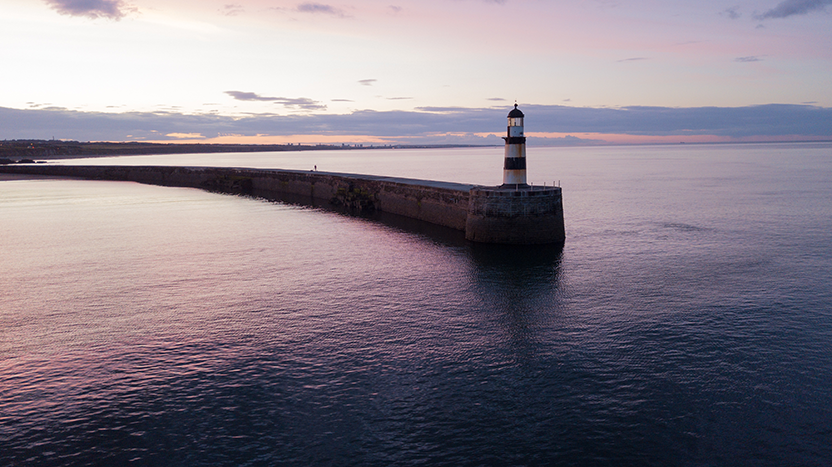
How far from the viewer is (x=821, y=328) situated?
54.9 ft

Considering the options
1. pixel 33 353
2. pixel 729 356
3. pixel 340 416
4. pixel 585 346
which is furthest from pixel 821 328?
pixel 33 353

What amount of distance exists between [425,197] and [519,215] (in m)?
11.5

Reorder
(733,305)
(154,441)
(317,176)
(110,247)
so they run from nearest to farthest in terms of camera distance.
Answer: (154,441)
(733,305)
(110,247)
(317,176)

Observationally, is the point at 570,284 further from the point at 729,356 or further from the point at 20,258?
the point at 20,258

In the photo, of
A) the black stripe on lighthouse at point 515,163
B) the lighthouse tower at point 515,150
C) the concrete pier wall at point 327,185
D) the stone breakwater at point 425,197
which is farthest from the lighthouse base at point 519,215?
the concrete pier wall at point 327,185

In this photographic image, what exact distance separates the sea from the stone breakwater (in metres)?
1.65

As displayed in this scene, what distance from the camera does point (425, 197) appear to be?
133 ft

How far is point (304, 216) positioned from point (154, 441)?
3500 centimetres

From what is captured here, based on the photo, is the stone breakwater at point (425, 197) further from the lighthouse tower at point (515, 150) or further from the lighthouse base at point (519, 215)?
the lighthouse tower at point (515, 150)

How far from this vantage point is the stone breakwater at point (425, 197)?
30297 millimetres

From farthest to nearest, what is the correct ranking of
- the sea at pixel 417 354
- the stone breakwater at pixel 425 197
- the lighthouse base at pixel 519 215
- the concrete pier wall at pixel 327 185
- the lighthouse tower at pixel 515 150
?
the concrete pier wall at pixel 327 185 < the lighthouse tower at pixel 515 150 < the stone breakwater at pixel 425 197 < the lighthouse base at pixel 519 215 < the sea at pixel 417 354

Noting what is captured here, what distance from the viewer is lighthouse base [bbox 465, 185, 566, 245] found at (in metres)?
30.0

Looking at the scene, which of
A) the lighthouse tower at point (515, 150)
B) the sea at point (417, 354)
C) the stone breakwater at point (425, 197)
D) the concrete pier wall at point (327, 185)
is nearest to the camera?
the sea at point (417, 354)

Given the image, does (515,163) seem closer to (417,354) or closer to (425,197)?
(425,197)
